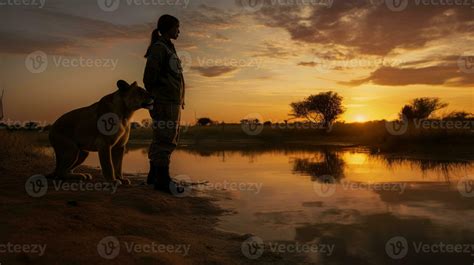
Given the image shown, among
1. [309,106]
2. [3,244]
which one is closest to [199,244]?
→ [3,244]

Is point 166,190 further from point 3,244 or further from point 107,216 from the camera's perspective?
point 3,244

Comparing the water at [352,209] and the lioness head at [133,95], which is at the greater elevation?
the lioness head at [133,95]

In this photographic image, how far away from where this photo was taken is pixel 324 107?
55062mm

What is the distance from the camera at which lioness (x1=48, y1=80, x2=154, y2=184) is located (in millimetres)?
5824

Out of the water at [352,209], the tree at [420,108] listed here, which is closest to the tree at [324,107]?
the tree at [420,108]

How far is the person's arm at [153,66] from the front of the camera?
6.11 metres

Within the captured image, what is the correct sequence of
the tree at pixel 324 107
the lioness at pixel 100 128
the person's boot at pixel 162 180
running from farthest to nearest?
the tree at pixel 324 107 → the person's boot at pixel 162 180 → the lioness at pixel 100 128

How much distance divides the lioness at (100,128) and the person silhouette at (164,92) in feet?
0.77

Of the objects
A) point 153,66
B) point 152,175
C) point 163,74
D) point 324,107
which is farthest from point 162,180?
point 324,107

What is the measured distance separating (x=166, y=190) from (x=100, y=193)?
1.31m

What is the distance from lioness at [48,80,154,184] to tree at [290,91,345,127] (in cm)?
4983

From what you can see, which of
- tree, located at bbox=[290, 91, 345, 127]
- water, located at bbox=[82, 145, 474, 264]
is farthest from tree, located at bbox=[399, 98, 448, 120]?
water, located at bbox=[82, 145, 474, 264]

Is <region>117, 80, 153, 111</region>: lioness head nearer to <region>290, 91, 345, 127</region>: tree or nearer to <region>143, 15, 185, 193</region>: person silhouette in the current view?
<region>143, 15, 185, 193</region>: person silhouette

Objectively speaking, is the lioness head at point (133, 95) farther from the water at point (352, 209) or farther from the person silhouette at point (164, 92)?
the water at point (352, 209)
